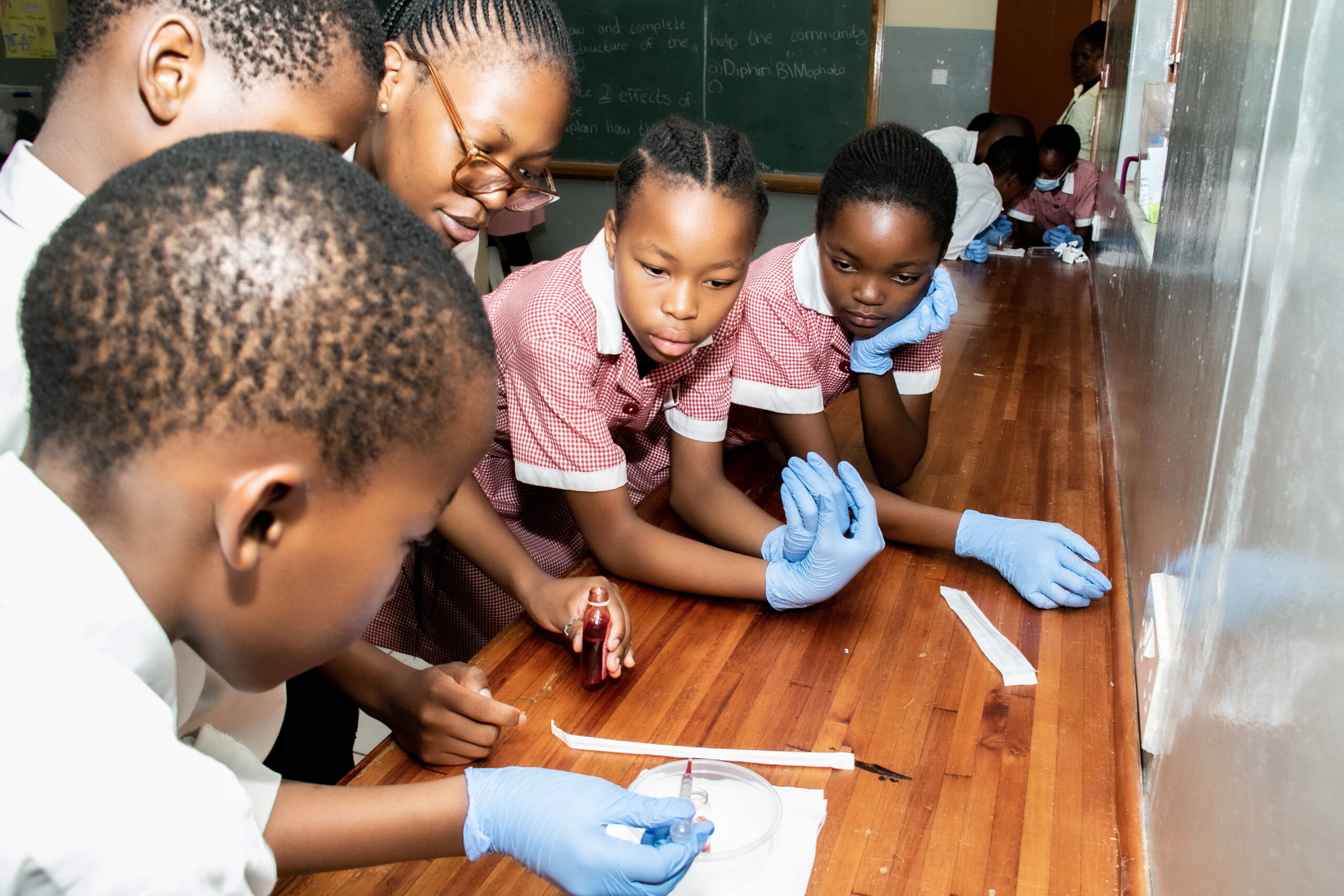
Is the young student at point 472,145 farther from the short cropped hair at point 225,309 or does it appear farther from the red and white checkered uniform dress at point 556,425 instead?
the short cropped hair at point 225,309

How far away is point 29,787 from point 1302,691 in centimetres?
56

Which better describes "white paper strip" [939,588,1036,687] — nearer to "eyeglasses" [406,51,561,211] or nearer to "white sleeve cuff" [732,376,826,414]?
"white sleeve cuff" [732,376,826,414]

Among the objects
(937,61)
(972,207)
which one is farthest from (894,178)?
(937,61)

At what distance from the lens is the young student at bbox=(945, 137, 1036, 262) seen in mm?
3586

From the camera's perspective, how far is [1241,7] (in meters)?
0.88

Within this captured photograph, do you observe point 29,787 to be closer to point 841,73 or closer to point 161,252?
point 161,252

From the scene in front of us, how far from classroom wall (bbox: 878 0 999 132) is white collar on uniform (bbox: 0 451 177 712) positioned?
16.0 feet

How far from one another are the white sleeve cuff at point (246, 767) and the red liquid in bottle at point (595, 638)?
329mm

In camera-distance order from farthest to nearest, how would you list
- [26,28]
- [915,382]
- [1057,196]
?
1. [1057,196]
2. [26,28]
3. [915,382]

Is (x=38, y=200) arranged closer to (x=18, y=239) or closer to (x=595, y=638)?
(x=18, y=239)

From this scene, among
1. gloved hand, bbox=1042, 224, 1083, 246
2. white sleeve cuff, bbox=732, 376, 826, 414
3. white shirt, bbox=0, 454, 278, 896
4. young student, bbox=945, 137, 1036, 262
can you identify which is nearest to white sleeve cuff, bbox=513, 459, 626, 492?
white sleeve cuff, bbox=732, 376, 826, 414

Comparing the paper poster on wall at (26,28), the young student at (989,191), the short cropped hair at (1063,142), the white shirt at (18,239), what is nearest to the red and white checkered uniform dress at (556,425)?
the white shirt at (18,239)

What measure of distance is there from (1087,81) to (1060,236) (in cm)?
130

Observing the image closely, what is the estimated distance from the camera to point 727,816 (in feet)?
2.58
